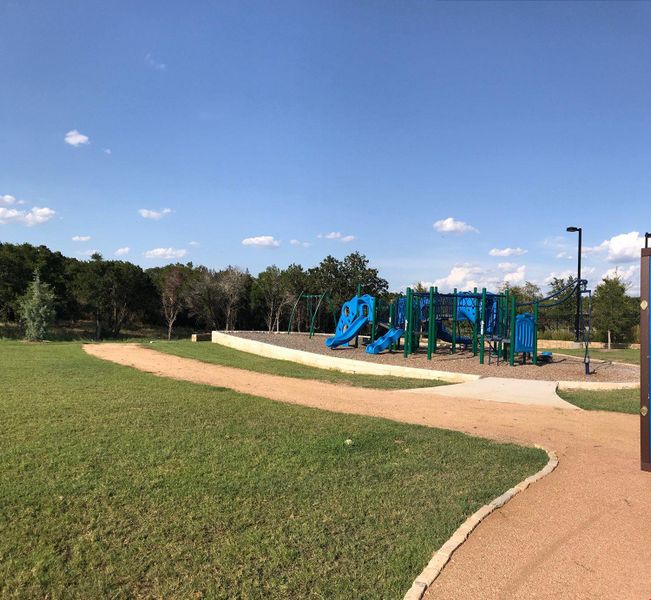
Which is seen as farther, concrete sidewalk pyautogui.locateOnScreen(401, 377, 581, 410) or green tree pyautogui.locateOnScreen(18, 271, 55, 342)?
green tree pyautogui.locateOnScreen(18, 271, 55, 342)

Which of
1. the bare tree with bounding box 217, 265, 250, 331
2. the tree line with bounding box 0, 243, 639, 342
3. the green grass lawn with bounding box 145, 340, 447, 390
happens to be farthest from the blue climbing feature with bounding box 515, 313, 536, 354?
the bare tree with bounding box 217, 265, 250, 331

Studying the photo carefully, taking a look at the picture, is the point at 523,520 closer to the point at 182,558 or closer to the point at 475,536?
the point at 475,536

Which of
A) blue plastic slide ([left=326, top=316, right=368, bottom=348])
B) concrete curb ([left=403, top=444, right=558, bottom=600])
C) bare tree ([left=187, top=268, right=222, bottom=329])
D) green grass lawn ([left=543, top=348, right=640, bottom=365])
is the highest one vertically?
bare tree ([left=187, top=268, right=222, bottom=329])

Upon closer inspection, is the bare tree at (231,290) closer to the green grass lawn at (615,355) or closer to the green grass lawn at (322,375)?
the green grass lawn at (322,375)

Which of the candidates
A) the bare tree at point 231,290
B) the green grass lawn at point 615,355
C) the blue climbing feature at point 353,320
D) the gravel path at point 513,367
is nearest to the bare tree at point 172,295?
the bare tree at point 231,290

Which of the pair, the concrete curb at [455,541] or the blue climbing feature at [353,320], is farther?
the blue climbing feature at [353,320]

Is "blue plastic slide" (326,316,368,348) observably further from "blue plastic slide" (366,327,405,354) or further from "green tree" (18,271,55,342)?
"green tree" (18,271,55,342)

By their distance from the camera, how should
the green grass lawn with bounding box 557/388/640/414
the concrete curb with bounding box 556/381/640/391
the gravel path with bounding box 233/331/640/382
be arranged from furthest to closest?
the gravel path with bounding box 233/331/640/382, the concrete curb with bounding box 556/381/640/391, the green grass lawn with bounding box 557/388/640/414

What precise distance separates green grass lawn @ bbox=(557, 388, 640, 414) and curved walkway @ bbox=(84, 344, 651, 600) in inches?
24.7

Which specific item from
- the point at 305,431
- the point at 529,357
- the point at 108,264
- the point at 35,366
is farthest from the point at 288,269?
the point at 305,431

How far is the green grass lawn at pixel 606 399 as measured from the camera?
9.19m

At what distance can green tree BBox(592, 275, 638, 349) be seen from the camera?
2741 centimetres

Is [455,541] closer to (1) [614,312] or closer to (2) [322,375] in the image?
(2) [322,375]

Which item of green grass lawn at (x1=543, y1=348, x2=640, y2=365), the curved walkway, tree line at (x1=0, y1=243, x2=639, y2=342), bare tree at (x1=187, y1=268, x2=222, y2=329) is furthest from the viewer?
bare tree at (x1=187, y1=268, x2=222, y2=329)
